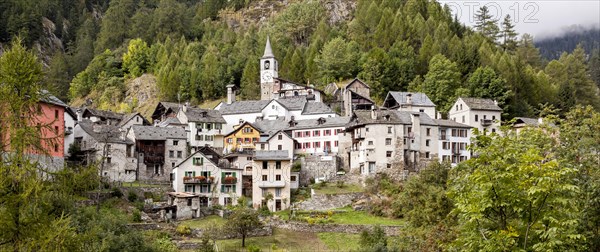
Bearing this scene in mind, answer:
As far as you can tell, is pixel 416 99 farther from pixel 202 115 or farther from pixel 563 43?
pixel 563 43

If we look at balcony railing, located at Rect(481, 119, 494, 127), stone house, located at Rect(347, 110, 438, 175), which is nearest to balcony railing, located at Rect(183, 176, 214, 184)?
stone house, located at Rect(347, 110, 438, 175)

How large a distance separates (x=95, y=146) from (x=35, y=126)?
5567 cm

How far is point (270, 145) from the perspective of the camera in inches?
2840

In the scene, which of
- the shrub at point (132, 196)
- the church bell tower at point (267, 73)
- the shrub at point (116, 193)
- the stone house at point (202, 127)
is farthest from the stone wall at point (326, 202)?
the church bell tower at point (267, 73)

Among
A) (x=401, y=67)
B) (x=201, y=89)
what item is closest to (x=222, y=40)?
(x=201, y=89)

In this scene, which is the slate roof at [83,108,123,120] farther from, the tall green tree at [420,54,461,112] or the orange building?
the tall green tree at [420,54,461,112]

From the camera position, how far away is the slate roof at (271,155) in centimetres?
6519

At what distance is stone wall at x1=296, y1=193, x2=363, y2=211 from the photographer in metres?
61.9

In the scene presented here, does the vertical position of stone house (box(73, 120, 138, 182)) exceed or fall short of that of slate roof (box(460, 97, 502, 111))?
it falls short

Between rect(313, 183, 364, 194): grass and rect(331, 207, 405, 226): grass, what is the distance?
12.0ft

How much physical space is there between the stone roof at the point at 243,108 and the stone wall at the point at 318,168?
625 inches

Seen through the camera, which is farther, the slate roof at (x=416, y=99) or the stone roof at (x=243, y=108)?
the stone roof at (x=243, y=108)

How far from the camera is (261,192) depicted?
212 feet

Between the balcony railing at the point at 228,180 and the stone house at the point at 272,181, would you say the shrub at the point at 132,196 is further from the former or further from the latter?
the stone house at the point at 272,181
